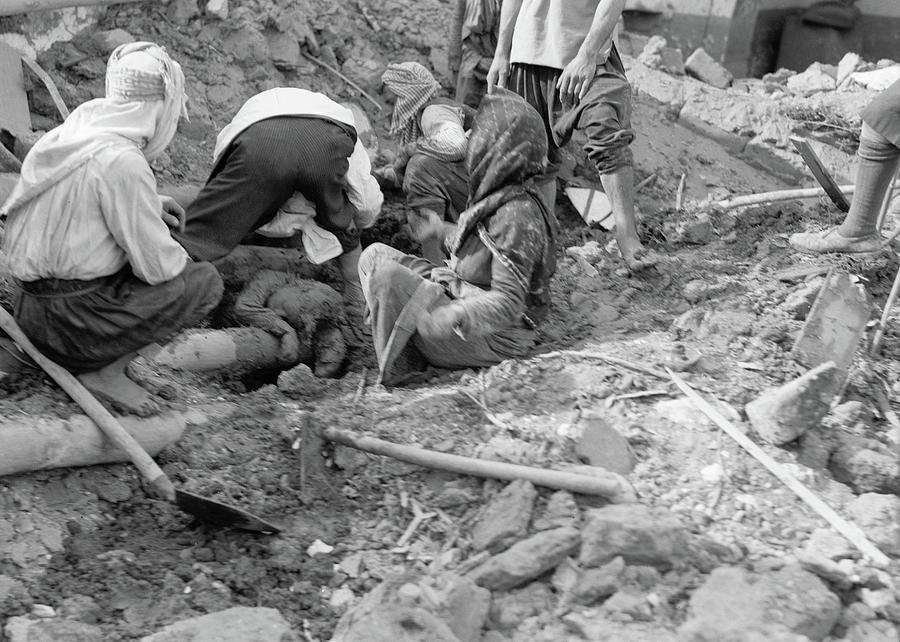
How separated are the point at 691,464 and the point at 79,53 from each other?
450cm

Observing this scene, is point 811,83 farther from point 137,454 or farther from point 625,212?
point 137,454

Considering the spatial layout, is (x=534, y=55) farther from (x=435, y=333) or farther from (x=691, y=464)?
(x=691, y=464)

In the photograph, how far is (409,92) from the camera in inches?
220

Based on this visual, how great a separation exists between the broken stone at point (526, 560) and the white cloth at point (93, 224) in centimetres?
162

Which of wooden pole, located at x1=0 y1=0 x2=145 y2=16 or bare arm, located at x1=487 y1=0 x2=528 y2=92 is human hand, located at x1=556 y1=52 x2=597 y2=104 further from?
Answer: wooden pole, located at x1=0 y1=0 x2=145 y2=16

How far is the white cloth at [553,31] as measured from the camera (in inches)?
214

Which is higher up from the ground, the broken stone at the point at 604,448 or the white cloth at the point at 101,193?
the white cloth at the point at 101,193

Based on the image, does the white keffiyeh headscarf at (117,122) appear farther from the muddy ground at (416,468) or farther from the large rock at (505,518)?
the large rock at (505,518)

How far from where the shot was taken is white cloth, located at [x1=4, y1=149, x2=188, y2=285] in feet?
11.5

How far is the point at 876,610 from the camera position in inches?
118

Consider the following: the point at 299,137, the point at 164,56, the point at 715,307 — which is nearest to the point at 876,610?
the point at 715,307

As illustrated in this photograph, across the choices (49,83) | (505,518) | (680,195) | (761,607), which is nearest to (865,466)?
(761,607)

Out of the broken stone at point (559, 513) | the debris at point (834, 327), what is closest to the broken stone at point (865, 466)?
the debris at point (834, 327)

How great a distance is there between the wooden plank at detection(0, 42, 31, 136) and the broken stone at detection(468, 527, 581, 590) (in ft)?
12.2
